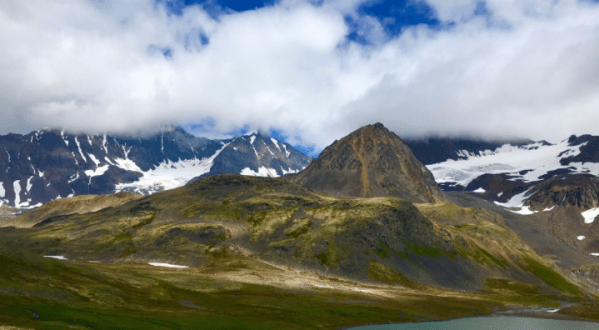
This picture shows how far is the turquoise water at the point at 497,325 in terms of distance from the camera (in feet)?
449

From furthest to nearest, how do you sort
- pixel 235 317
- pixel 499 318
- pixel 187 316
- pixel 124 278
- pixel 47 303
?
pixel 499 318, pixel 124 278, pixel 235 317, pixel 187 316, pixel 47 303

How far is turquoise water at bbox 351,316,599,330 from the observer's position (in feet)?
449

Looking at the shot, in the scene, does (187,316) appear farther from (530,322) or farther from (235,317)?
(530,322)

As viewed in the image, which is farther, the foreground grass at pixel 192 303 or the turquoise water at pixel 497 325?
the turquoise water at pixel 497 325

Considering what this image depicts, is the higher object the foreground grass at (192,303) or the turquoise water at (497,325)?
the foreground grass at (192,303)

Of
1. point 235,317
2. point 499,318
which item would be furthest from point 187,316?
point 499,318

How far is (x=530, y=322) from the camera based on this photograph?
157125 millimetres

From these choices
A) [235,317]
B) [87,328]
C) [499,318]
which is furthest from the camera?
[499,318]

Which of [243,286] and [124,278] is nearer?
[124,278]

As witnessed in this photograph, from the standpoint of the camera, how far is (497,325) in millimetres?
147000

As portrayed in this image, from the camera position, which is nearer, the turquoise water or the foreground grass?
the foreground grass

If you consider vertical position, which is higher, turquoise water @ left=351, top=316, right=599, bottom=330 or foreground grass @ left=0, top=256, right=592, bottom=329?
foreground grass @ left=0, top=256, right=592, bottom=329

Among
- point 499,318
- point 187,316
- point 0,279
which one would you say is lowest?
point 499,318

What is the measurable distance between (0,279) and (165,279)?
70339mm
